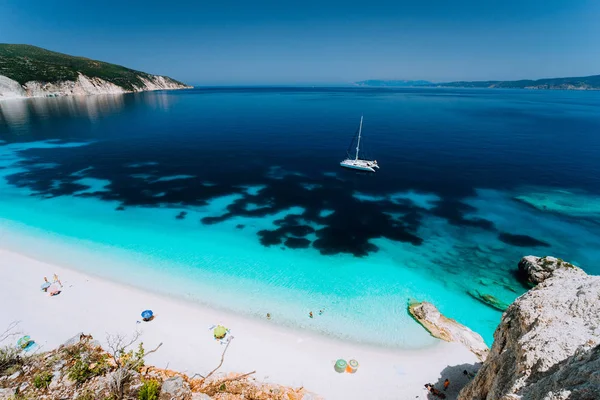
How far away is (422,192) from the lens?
54.2 metres

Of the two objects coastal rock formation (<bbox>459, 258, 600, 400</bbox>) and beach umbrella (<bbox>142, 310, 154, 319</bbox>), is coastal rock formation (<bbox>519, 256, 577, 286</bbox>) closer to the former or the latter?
coastal rock formation (<bbox>459, 258, 600, 400</bbox>)

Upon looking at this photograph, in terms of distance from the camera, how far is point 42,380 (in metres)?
16.6

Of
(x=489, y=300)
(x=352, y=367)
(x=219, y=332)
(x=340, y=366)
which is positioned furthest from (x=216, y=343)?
(x=489, y=300)

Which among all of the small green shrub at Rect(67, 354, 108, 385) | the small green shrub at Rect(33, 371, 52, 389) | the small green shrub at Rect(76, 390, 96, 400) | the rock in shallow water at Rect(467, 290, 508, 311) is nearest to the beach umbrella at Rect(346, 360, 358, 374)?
the small green shrub at Rect(76, 390, 96, 400)

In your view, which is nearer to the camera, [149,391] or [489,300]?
[149,391]

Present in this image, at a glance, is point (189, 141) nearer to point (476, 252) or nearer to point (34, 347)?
point (34, 347)

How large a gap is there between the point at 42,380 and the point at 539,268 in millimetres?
43233

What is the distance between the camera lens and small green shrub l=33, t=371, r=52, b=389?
16.4 m

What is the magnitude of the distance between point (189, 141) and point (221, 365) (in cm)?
8022

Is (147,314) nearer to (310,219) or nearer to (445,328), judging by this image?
(310,219)

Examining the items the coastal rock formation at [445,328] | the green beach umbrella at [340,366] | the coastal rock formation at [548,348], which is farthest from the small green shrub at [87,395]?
the coastal rock formation at [445,328]

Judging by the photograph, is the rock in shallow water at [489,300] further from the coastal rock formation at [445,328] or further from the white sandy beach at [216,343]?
the white sandy beach at [216,343]

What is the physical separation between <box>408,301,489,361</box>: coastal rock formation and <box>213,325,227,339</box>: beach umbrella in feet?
57.1

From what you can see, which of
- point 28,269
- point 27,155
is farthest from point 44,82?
point 28,269
